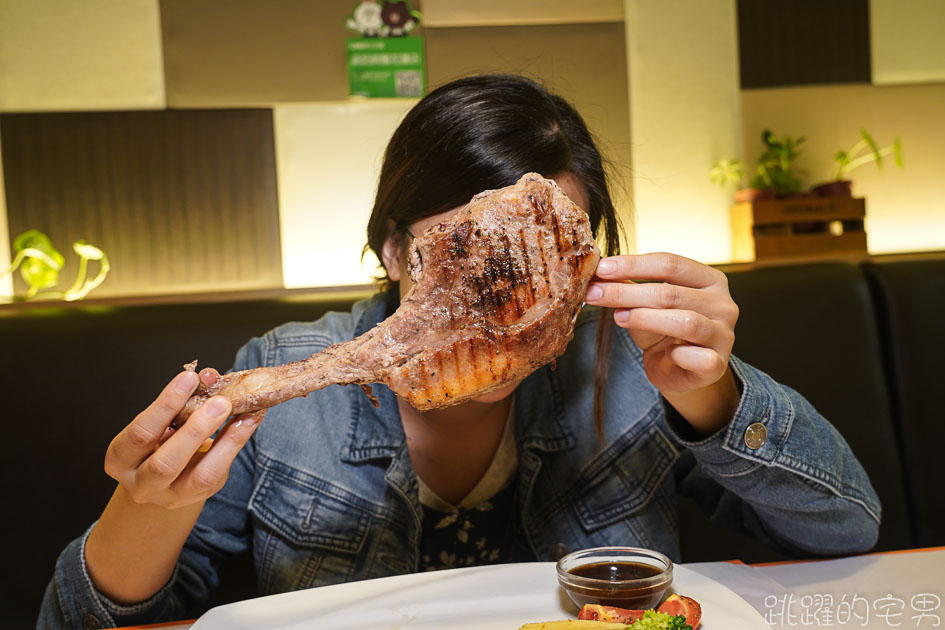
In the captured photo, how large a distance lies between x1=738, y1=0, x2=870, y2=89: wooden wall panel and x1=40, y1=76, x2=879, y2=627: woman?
105 inches

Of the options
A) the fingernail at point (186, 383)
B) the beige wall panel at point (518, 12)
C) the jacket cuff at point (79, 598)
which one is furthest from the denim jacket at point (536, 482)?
the beige wall panel at point (518, 12)

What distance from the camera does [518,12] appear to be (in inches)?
137

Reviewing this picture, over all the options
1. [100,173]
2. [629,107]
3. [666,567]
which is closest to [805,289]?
[666,567]

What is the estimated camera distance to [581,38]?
357 cm

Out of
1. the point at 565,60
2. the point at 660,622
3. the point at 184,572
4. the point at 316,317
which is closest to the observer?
the point at 660,622

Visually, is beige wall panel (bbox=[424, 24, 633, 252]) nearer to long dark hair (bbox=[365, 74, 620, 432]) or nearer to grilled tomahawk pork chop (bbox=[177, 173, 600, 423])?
long dark hair (bbox=[365, 74, 620, 432])

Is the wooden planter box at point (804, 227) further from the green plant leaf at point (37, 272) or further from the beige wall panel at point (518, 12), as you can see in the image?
the green plant leaf at point (37, 272)

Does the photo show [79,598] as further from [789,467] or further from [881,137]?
[881,137]

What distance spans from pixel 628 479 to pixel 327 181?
2362mm

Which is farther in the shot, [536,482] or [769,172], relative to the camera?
[769,172]

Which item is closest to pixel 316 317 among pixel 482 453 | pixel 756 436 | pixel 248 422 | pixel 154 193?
pixel 482 453

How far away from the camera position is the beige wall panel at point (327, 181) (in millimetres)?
3395

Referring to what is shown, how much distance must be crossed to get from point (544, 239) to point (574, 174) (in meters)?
0.38

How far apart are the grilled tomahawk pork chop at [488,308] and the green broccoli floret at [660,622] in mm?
387
